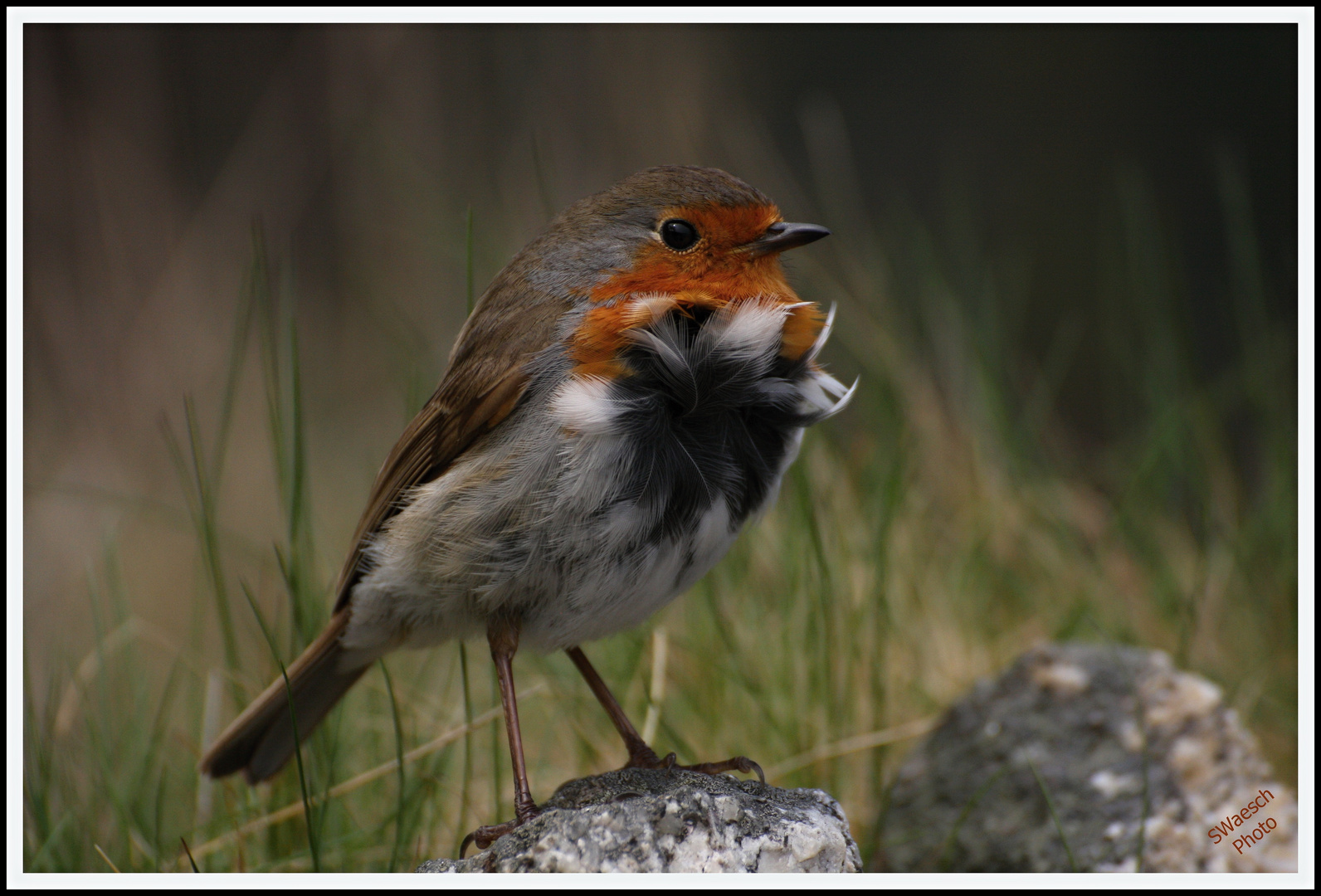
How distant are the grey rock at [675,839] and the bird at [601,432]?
8.2 inches

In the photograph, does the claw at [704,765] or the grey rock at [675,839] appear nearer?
the grey rock at [675,839]

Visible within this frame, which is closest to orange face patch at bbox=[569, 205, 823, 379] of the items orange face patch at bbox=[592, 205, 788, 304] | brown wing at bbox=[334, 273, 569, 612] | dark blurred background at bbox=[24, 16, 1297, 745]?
orange face patch at bbox=[592, 205, 788, 304]

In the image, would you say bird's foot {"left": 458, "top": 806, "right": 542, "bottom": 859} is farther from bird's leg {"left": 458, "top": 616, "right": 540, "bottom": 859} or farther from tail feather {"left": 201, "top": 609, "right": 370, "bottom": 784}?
tail feather {"left": 201, "top": 609, "right": 370, "bottom": 784}

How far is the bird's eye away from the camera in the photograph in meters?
2.43

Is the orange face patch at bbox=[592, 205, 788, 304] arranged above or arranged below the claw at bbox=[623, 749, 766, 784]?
above

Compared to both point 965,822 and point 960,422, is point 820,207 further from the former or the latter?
point 965,822

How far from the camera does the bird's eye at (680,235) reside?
2.43 m

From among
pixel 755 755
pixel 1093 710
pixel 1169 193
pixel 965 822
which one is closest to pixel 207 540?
pixel 755 755

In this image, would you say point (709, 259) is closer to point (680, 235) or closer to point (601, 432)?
point (680, 235)

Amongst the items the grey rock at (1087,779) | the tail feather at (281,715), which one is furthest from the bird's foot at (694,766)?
the tail feather at (281,715)

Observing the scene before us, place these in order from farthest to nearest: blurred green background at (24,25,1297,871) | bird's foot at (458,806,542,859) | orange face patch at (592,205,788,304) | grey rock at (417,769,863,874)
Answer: blurred green background at (24,25,1297,871) < orange face patch at (592,205,788,304) < bird's foot at (458,806,542,859) < grey rock at (417,769,863,874)

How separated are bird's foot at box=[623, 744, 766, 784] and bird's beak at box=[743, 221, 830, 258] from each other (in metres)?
1.18

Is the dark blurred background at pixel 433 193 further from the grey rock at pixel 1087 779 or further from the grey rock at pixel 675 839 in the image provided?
the grey rock at pixel 675 839

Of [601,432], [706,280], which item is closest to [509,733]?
[601,432]
